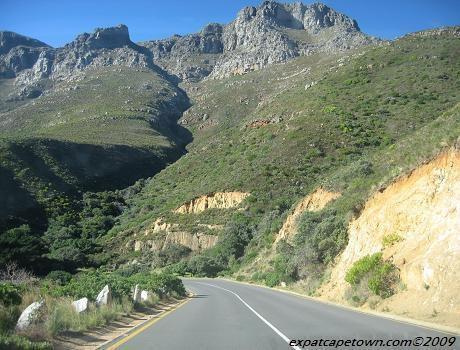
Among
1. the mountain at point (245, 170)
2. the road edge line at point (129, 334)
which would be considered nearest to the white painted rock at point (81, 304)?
the road edge line at point (129, 334)

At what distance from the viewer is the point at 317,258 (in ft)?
88.8

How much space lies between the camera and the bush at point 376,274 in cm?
1730

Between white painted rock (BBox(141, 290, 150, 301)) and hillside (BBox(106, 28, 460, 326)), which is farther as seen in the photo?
hillside (BBox(106, 28, 460, 326))

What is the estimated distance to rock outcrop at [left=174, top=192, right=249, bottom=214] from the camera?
56.7 metres

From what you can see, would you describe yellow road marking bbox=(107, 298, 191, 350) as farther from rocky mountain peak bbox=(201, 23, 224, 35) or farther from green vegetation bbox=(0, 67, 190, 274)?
rocky mountain peak bbox=(201, 23, 224, 35)

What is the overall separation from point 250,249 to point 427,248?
34.6 m

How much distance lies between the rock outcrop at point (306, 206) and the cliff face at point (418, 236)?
38.1ft

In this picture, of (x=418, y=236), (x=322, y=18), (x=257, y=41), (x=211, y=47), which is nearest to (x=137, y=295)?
(x=418, y=236)

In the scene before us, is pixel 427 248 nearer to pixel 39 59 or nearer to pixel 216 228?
pixel 216 228

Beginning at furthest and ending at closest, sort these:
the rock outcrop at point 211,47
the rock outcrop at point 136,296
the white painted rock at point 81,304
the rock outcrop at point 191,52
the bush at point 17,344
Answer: the rock outcrop at point 191,52 → the rock outcrop at point 211,47 → the rock outcrop at point 136,296 → the white painted rock at point 81,304 → the bush at point 17,344

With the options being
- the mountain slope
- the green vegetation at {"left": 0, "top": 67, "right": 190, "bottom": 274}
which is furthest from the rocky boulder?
the green vegetation at {"left": 0, "top": 67, "right": 190, "bottom": 274}

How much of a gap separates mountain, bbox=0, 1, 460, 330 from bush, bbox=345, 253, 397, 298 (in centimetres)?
8

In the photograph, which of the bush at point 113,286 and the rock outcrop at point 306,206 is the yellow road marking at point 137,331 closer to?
the bush at point 113,286

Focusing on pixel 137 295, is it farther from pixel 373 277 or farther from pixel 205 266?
pixel 205 266
